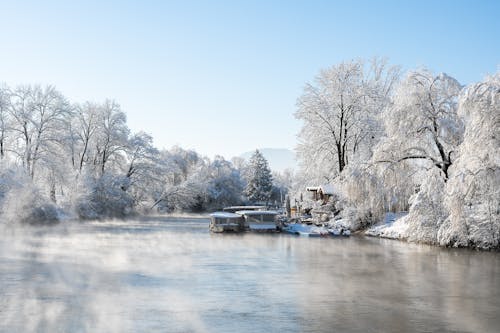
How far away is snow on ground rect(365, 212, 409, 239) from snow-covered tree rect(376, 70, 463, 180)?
4.01m

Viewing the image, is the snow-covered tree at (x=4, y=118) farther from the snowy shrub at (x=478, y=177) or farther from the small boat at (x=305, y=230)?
the snowy shrub at (x=478, y=177)

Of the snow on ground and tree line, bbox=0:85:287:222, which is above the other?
tree line, bbox=0:85:287:222

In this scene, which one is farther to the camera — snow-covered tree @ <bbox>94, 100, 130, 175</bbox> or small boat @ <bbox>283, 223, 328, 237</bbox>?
snow-covered tree @ <bbox>94, 100, 130, 175</bbox>

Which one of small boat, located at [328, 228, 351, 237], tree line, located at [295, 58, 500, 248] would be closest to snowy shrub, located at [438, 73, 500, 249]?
tree line, located at [295, 58, 500, 248]

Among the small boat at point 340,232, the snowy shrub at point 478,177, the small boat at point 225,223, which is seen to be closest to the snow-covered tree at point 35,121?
the small boat at point 225,223

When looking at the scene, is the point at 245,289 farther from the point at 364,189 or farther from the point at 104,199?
the point at 104,199

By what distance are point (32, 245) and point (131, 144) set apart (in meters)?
35.5

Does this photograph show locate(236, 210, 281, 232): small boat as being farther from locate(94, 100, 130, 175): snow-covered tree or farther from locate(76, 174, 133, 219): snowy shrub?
locate(94, 100, 130, 175): snow-covered tree

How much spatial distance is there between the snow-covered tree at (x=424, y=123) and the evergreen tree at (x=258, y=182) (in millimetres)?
58514

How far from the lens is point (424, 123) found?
1242 inches

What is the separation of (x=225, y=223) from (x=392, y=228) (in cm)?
1302

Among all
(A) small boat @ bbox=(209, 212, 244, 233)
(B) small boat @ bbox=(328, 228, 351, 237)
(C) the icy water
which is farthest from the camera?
(A) small boat @ bbox=(209, 212, 244, 233)

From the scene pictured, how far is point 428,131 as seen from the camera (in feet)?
104

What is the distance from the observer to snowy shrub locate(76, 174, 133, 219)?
52.1 m
